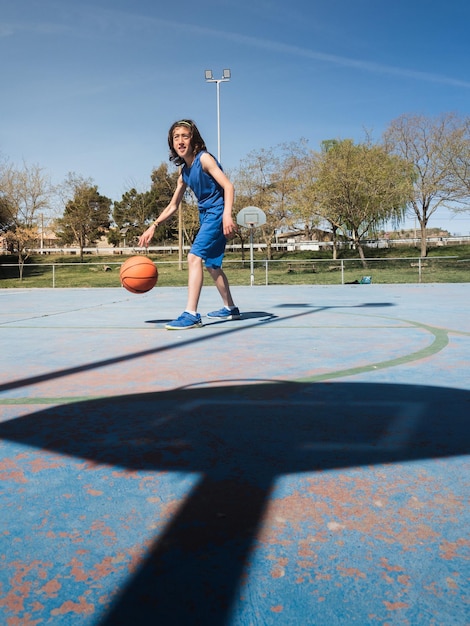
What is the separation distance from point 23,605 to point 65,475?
28.8 inches

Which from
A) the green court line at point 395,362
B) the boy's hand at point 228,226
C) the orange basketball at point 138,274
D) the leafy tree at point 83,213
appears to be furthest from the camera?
the leafy tree at point 83,213

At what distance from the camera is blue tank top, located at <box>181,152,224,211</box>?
646 centimetres

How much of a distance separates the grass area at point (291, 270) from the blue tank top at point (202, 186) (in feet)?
38.2

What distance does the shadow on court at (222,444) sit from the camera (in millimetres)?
1239

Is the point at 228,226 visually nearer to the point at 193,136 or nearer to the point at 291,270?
the point at 193,136

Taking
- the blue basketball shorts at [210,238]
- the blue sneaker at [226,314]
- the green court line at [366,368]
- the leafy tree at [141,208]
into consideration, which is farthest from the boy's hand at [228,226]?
the leafy tree at [141,208]

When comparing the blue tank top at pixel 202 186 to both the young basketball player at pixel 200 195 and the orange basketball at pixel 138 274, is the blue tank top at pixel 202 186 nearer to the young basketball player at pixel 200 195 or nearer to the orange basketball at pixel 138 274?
the young basketball player at pixel 200 195

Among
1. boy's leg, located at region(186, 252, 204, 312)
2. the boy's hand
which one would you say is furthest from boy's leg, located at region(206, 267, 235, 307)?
the boy's hand

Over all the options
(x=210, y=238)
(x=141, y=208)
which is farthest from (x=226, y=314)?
(x=141, y=208)

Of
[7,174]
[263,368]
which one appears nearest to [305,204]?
[7,174]

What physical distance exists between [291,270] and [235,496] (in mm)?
28860

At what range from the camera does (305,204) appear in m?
35.6

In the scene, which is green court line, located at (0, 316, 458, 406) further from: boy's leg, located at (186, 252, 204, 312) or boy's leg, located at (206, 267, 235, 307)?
boy's leg, located at (186, 252, 204, 312)

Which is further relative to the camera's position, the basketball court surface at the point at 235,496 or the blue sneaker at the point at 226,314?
the blue sneaker at the point at 226,314
